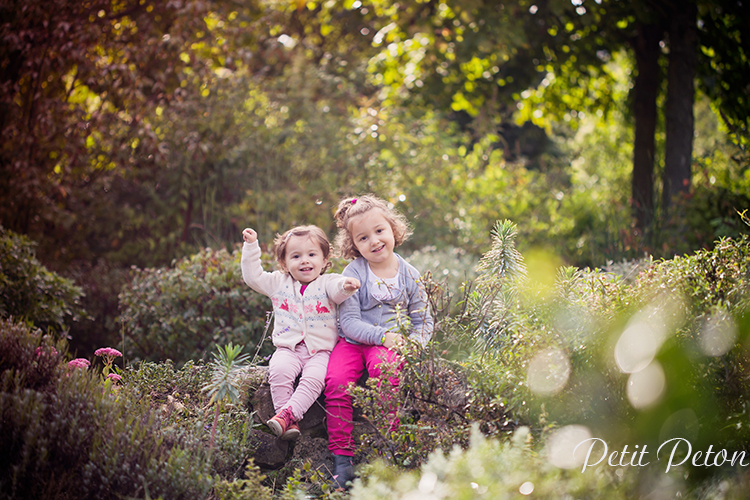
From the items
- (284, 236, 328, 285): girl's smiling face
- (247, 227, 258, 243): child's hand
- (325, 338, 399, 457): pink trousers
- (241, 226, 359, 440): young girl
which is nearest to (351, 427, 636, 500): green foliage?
(325, 338, 399, 457): pink trousers

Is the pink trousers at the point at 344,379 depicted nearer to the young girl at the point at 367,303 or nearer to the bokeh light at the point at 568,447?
the young girl at the point at 367,303

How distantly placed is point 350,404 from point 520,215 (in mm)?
5306

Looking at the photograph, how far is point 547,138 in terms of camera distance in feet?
47.8

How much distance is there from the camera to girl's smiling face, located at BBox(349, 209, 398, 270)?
3.11 metres

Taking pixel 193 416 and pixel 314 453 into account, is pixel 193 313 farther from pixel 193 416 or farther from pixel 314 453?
pixel 314 453

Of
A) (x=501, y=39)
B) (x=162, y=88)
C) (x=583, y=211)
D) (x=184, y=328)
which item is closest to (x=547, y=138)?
(x=583, y=211)

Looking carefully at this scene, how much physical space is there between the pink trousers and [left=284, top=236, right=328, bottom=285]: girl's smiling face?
1.39 feet

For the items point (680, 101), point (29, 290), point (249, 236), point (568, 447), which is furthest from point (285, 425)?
point (680, 101)

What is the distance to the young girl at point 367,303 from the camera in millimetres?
2756

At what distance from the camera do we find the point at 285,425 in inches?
102

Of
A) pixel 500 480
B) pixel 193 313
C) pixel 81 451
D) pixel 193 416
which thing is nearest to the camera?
pixel 500 480

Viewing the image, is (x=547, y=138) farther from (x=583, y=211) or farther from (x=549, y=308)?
(x=549, y=308)

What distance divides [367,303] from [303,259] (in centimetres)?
45

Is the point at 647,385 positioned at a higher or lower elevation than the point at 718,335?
lower
